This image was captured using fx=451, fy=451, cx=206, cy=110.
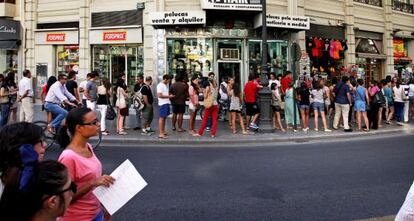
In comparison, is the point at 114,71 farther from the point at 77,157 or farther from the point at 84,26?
the point at 77,157

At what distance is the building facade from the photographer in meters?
19.9

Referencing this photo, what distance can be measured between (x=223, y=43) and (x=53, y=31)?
9.02m

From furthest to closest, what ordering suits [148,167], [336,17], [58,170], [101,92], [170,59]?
[336,17]
[170,59]
[101,92]
[148,167]
[58,170]

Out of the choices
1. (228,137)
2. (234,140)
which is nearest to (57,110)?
(234,140)

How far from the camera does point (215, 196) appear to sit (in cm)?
660

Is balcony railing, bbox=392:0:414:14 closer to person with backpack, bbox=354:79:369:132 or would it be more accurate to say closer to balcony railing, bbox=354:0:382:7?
balcony railing, bbox=354:0:382:7

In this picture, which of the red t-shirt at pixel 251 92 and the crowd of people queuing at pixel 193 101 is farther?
the red t-shirt at pixel 251 92

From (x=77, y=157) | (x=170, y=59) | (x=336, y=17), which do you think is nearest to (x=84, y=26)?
(x=170, y=59)

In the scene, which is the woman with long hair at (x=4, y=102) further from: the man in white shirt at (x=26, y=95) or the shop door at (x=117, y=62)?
the shop door at (x=117, y=62)

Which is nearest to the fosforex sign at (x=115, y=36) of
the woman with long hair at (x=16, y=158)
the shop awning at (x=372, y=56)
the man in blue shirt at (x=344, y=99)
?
the man in blue shirt at (x=344, y=99)

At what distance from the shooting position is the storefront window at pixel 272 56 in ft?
68.6

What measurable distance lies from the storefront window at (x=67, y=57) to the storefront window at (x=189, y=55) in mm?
5371

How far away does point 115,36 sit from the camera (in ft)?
69.8

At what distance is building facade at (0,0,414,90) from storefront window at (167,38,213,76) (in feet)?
0.15
